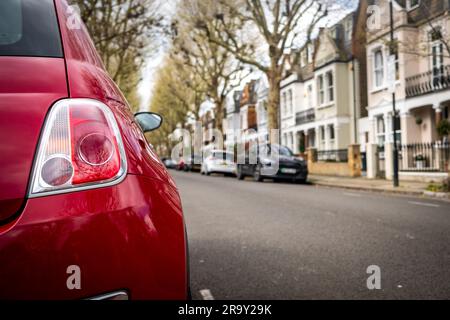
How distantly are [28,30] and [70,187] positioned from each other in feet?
2.30

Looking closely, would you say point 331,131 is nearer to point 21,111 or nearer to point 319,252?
point 319,252

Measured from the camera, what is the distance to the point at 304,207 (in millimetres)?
8320

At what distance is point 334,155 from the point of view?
26.8m

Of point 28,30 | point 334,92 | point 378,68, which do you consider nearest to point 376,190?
point 28,30

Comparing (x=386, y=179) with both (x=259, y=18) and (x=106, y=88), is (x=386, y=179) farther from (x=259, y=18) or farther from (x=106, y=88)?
(x=106, y=88)

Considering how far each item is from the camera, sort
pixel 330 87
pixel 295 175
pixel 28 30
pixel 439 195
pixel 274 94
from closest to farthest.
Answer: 1. pixel 28 30
2. pixel 439 195
3. pixel 295 175
4. pixel 274 94
5. pixel 330 87

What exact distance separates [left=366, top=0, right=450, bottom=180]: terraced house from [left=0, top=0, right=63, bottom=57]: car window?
15354 mm

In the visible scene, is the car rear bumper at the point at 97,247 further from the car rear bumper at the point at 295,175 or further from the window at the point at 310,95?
the window at the point at 310,95

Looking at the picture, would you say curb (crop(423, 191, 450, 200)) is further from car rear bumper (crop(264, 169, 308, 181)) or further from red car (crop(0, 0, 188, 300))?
red car (crop(0, 0, 188, 300))

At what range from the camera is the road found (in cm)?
327

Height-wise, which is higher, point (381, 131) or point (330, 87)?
point (330, 87)

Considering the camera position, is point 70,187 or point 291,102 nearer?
point 70,187

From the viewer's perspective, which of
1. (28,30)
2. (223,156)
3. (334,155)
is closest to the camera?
(28,30)
